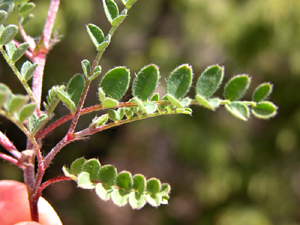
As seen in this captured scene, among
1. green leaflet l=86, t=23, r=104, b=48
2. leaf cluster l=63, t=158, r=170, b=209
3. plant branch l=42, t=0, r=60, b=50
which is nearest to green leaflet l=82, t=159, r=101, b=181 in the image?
leaf cluster l=63, t=158, r=170, b=209

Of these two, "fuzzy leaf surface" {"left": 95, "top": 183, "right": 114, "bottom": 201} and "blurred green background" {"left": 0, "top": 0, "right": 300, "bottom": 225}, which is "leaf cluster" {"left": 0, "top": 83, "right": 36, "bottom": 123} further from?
"blurred green background" {"left": 0, "top": 0, "right": 300, "bottom": 225}

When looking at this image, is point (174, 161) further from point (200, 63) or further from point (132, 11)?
point (132, 11)

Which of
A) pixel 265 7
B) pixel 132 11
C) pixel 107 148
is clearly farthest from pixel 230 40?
pixel 107 148

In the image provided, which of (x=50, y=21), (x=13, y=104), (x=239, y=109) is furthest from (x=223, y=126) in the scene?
(x=13, y=104)

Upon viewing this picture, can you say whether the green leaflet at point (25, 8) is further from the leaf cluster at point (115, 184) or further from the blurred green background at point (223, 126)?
the blurred green background at point (223, 126)

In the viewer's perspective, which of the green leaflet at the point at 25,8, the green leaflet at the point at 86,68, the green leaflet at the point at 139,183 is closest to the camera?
the green leaflet at the point at 86,68

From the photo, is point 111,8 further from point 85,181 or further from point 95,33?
point 85,181

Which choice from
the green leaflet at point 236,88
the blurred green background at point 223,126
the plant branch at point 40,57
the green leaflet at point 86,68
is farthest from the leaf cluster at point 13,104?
the blurred green background at point 223,126
